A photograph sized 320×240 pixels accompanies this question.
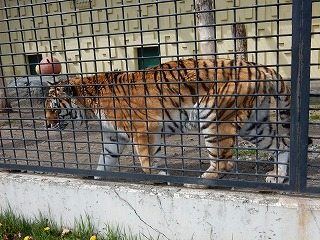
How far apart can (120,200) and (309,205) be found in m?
1.45

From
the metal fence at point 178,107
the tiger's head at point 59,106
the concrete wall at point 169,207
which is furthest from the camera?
the tiger's head at point 59,106

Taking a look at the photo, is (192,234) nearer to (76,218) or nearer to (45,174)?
(76,218)

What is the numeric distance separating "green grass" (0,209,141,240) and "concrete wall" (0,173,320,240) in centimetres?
7

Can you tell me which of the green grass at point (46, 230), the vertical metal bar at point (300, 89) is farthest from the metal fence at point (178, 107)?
the green grass at point (46, 230)

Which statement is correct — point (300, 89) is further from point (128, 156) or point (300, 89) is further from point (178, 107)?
point (128, 156)

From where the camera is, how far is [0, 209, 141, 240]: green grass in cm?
302

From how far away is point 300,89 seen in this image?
2.34 metres

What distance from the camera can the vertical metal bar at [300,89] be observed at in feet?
7.38

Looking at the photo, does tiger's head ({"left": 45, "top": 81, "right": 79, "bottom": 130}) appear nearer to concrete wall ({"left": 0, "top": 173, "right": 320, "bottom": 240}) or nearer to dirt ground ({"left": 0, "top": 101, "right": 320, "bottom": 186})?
dirt ground ({"left": 0, "top": 101, "right": 320, "bottom": 186})

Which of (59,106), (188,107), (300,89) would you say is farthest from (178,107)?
(300,89)

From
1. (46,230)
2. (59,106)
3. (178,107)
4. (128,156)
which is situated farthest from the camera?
(128,156)

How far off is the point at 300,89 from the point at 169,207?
1311mm

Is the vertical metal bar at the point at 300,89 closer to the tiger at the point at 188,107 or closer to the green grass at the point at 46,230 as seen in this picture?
the tiger at the point at 188,107

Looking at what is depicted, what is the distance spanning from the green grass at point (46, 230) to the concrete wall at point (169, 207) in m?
0.07
